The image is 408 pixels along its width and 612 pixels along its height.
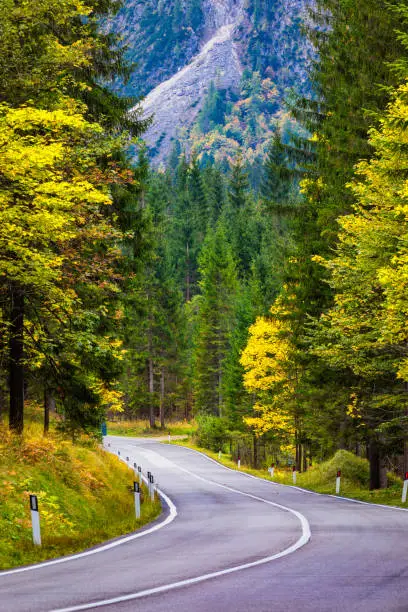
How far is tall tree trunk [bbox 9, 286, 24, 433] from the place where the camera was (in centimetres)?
1638

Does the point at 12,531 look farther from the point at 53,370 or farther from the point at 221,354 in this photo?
the point at 221,354

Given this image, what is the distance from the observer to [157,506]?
19766 millimetres

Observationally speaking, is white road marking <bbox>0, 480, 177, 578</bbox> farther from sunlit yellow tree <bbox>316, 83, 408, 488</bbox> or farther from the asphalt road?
sunlit yellow tree <bbox>316, 83, 408, 488</bbox>

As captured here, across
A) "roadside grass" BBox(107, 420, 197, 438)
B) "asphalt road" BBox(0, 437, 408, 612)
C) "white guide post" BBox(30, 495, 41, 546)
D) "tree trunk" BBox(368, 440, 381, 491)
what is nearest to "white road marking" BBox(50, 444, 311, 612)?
"asphalt road" BBox(0, 437, 408, 612)

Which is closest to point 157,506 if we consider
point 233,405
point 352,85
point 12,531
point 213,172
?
point 12,531

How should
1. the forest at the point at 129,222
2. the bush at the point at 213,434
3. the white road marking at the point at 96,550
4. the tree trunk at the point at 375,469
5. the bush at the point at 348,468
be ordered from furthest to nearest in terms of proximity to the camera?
the bush at the point at 213,434 → the bush at the point at 348,468 → the tree trunk at the point at 375,469 → the forest at the point at 129,222 → the white road marking at the point at 96,550

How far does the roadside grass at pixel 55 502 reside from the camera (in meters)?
11.7

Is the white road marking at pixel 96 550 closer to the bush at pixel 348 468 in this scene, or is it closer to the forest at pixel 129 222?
the forest at pixel 129 222

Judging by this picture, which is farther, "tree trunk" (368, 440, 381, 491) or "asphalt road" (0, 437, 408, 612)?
"tree trunk" (368, 440, 381, 491)

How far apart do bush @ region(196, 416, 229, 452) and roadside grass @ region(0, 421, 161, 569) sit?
37.5 m

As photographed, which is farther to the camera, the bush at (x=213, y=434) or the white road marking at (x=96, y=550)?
the bush at (x=213, y=434)

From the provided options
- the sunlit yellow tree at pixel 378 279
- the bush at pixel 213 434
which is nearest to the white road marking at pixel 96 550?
the sunlit yellow tree at pixel 378 279

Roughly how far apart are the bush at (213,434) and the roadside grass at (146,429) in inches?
295

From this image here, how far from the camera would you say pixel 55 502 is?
47.4ft
